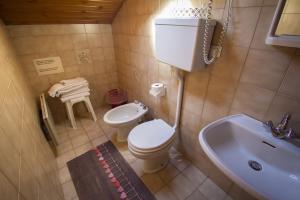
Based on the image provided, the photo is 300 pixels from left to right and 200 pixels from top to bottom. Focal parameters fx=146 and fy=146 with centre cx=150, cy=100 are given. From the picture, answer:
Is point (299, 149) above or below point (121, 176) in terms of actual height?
above

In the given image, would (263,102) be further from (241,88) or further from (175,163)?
(175,163)

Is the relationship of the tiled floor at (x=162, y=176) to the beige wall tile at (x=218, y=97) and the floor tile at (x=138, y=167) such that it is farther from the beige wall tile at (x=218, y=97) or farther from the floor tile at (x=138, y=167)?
the beige wall tile at (x=218, y=97)

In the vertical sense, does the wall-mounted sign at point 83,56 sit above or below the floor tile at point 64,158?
above

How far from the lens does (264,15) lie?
787mm

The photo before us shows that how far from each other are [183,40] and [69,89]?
66.9 inches

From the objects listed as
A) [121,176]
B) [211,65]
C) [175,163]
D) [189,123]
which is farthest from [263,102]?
[121,176]

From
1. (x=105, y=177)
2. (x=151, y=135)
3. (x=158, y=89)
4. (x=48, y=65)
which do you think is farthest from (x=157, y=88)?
(x=48, y=65)

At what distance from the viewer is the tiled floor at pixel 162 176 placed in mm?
1367

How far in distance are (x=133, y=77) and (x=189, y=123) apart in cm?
112

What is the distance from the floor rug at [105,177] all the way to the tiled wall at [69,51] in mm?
1082

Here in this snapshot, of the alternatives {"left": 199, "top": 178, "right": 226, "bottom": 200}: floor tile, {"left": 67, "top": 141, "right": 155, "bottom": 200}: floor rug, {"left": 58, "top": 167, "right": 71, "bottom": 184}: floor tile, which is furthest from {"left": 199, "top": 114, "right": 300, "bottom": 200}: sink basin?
{"left": 58, "top": 167, "right": 71, "bottom": 184}: floor tile

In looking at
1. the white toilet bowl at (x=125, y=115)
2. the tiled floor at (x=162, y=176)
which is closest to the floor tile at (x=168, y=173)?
the tiled floor at (x=162, y=176)

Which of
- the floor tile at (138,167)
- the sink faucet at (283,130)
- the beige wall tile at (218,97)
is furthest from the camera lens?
the floor tile at (138,167)

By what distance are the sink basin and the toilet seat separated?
527 mm
